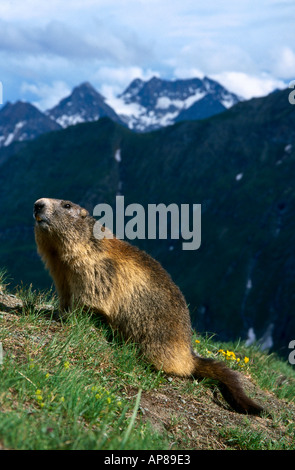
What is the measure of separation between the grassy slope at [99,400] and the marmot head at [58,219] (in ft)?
4.73

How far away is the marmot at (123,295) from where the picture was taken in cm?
874

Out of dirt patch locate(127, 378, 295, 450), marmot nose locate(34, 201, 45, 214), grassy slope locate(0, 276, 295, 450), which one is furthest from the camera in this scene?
marmot nose locate(34, 201, 45, 214)

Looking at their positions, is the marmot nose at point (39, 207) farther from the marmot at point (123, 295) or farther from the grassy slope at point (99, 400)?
the grassy slope at point (99, 400)

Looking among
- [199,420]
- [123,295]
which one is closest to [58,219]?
[123,295]

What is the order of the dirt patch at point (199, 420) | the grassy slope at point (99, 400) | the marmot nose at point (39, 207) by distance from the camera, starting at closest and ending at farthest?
1. the grassy slope at point (99, 400)
2. the dirt patch at point (199, 420)
3. the marmot nose at point (39, 207)

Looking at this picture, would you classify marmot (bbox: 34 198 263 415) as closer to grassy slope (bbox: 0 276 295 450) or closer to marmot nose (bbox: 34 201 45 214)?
marmot nose (bbox: 34 201 45 214)

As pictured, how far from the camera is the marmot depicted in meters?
8.74

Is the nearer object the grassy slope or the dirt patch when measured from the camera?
the grassy slope

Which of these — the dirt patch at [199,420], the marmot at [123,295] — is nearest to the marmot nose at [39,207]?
the marmot at [123,295]

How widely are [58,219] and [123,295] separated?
180 cm

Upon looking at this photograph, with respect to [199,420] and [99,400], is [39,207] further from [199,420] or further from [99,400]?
[199,420]

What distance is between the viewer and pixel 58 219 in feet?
29.1

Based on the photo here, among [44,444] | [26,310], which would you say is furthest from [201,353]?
[44,444]

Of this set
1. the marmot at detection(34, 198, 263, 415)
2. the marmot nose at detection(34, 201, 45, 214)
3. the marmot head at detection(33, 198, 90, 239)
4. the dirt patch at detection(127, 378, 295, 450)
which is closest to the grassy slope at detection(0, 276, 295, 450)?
the dirt patch at detection(127, 378, 295, 450)
